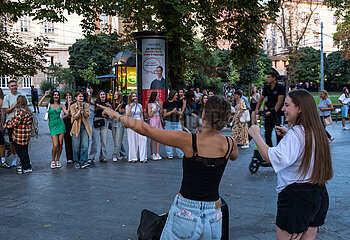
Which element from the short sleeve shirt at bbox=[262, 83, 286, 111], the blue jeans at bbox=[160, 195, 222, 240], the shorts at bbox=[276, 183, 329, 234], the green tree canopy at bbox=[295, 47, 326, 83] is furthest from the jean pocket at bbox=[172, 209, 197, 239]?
the green tree canopy at bbox=[295, 47, 326, 83]

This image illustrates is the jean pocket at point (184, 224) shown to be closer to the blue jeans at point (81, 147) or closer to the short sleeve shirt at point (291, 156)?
the short sleeve shirt at point (291, 156)

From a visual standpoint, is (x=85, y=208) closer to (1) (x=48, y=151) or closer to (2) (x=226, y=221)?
(2) (x=226, y=221)

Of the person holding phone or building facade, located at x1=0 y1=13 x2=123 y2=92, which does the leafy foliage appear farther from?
the person holding phone

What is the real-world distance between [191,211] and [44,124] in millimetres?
18461

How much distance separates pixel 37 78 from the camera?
206 ft

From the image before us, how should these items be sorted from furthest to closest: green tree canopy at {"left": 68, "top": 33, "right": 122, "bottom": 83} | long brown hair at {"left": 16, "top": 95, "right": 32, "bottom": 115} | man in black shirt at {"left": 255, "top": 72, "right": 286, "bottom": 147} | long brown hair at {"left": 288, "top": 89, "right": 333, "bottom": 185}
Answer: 1. green tree canopy at {"left": 68, "top": 33, "right": 122, "bottom": 83}
2. long brown hair at {"left": 16, "top": 95, "right": 32, "bottom": 115}
3. man in black shirt at {"left": 255, "top": 72, "right": 286, "bottom": 147}
4. long brown hair at {"left": 288, "top": 89, "right": 333, "bottom": 185}

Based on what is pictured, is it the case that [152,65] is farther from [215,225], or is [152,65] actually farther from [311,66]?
[311,66]

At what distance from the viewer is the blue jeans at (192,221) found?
103 inches

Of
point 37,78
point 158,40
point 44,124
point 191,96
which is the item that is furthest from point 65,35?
point 191,96

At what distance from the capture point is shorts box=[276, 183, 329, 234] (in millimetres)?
2740

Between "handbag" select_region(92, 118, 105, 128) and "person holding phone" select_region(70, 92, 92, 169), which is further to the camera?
"handbag" select_region(92, 118, 105, 128)

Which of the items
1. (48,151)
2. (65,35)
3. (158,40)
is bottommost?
(48,151)

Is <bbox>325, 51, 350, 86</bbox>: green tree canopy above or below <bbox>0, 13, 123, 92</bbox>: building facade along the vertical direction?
below

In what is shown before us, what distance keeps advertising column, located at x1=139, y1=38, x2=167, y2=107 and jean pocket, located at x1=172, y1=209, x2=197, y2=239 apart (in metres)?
12.2
